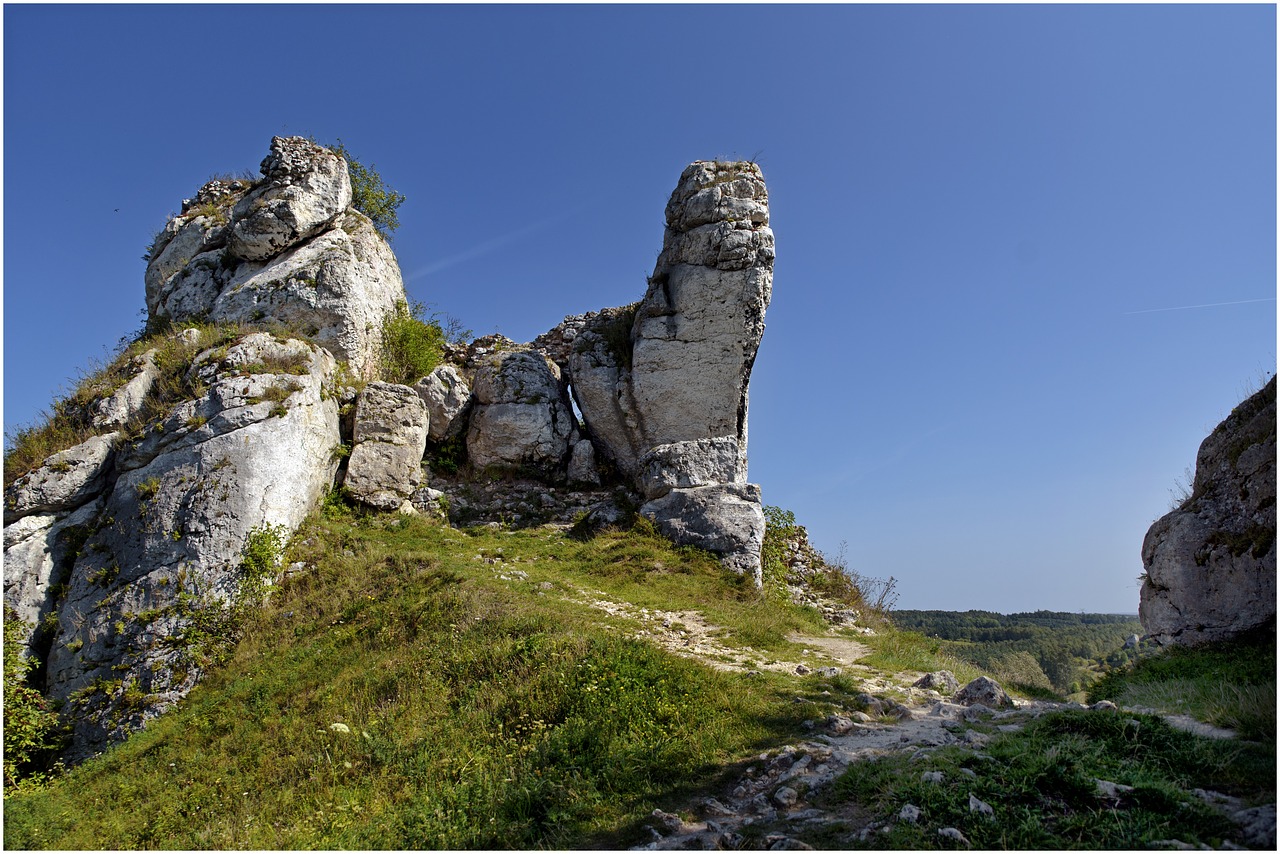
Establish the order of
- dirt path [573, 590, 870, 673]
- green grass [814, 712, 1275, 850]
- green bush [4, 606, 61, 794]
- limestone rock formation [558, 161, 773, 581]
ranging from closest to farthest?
green grass [814, 712, 1275, 850]
dirt path [573, 590, 870, 673]
green bush [4, 606, 61, 794]
limestone rock formation [558, 161, 773, 581]

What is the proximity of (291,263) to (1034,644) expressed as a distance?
40.5 m

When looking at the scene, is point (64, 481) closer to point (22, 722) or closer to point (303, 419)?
point (303, 419)

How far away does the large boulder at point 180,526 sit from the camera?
39.1 feet

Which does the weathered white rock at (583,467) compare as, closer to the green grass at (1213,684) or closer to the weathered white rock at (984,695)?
the weathered white rock at (984,695)

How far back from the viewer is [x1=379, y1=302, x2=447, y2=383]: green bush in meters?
21.5

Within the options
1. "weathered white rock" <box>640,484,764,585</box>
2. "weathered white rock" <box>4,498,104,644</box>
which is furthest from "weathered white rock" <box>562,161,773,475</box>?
"weathered white rock" <box>4,498,104,644</box>

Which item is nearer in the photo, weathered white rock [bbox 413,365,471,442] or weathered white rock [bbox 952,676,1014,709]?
weathered white rock [bbox 952,676,1014,709]

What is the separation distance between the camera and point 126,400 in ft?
51.9

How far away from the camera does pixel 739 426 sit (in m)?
20.7

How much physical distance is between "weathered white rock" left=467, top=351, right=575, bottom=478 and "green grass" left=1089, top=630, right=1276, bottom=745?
1498 centimetres

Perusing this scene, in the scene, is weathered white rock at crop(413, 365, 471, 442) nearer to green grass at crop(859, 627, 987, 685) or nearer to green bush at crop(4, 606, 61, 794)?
green bush at crop(4, 606, 61, 794)

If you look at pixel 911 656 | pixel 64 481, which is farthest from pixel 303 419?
pixel 911 656

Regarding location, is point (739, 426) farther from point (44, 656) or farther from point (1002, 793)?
point (44, 656)

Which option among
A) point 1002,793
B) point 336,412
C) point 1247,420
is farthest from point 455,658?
point 1247,420
